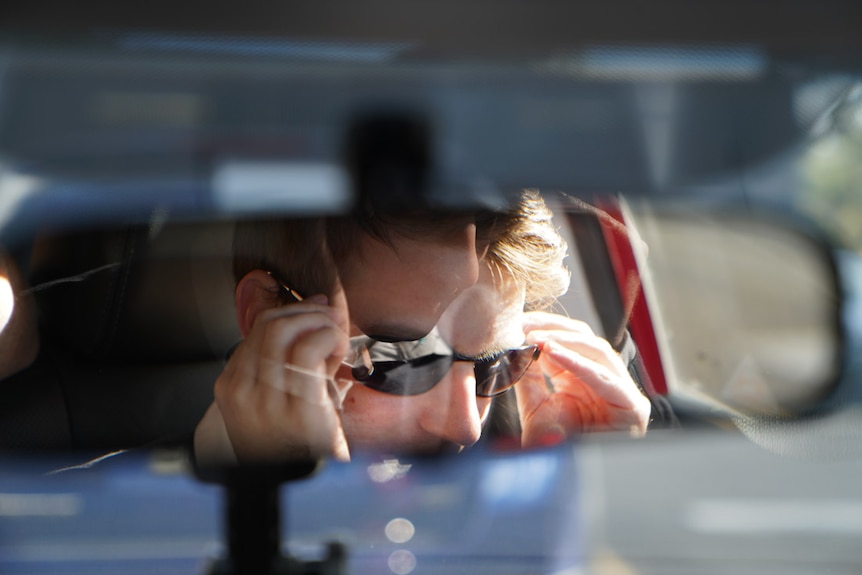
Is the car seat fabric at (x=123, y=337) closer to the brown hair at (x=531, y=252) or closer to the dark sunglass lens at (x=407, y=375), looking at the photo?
the dark sunglass lens at (x=407, y=375)

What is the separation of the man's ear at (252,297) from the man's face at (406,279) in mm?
129

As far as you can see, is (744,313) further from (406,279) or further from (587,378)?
(406,279)

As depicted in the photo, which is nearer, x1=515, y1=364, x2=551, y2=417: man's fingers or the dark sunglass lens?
the dark sunglass lens

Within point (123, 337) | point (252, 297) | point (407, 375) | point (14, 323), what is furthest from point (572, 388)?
point (14, 323)

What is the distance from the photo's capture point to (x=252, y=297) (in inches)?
60.6

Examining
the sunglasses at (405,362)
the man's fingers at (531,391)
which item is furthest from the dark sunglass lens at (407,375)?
the man's fingers at (531,391)

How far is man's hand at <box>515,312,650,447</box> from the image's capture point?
1625mm

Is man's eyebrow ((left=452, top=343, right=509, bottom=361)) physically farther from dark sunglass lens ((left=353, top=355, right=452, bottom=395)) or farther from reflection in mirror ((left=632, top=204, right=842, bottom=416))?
reflection in mirror ((left=632, top=204, right=842, bottom=416))

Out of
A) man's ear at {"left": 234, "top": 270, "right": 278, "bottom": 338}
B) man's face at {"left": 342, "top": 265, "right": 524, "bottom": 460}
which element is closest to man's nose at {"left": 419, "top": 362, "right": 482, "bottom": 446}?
man's face at {"left": 342, "top": 265, "right": 524, "bottom": 460}

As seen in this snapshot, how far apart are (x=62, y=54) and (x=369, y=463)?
0.85 meters

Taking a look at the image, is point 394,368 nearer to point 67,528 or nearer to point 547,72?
point 547,72

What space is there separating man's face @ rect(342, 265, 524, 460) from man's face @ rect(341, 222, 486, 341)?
25 mm

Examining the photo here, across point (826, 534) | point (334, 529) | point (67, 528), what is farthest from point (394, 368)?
point (826, 534)

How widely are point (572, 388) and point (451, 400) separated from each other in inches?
9.4
